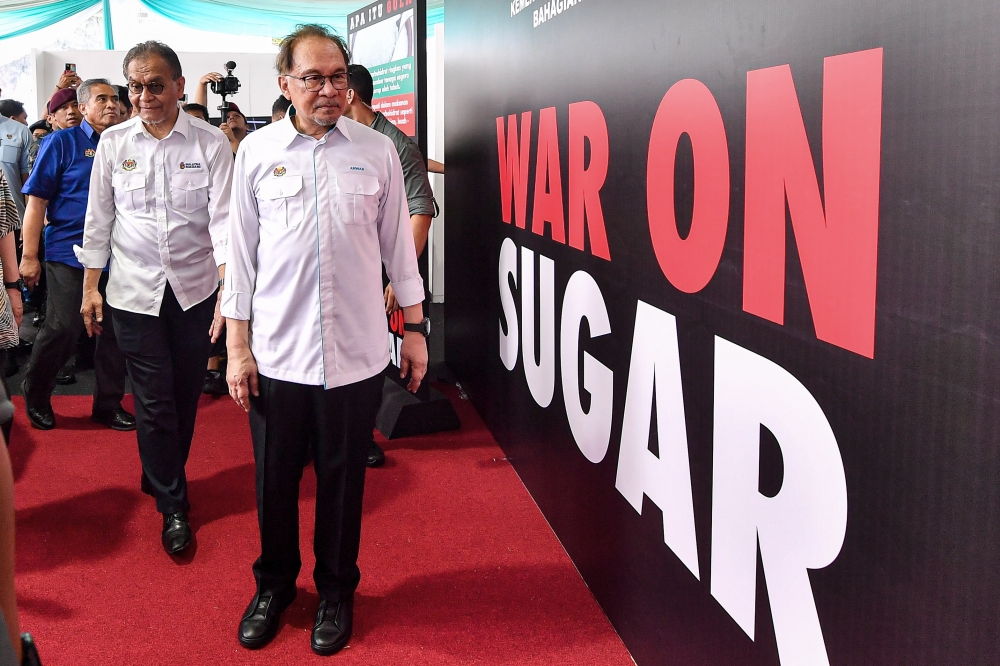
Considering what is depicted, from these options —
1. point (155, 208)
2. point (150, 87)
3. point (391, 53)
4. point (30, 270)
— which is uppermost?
point (391, 53)

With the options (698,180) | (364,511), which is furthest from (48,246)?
(698,180)

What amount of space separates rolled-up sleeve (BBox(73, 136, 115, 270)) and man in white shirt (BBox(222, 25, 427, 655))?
869 mm

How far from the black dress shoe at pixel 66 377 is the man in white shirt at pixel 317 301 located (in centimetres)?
329

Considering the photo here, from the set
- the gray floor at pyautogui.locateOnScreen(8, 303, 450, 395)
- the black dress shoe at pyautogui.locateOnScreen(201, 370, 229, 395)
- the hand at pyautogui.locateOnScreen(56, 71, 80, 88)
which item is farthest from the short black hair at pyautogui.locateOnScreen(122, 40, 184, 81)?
the hand at pyautogui.locateOnScreen(56, 71, 80, 88)

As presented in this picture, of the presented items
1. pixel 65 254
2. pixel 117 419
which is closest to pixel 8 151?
pixel 65 254

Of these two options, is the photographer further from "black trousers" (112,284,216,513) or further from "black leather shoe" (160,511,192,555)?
"black leather shoe" (160,511,192,555)

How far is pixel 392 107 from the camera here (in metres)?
4.33

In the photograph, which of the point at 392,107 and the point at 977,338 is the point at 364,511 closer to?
the point at 392,107

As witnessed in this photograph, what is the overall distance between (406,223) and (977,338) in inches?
59.5

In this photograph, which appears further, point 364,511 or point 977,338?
point 364,511

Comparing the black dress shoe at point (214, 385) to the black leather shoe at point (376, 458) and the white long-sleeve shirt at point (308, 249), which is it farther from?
the white long-sleeve shirt at point (308, 249)

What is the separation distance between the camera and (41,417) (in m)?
4.08

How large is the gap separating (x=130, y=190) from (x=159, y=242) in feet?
0.60

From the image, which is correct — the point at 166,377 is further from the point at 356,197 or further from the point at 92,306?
the point at 356,197
